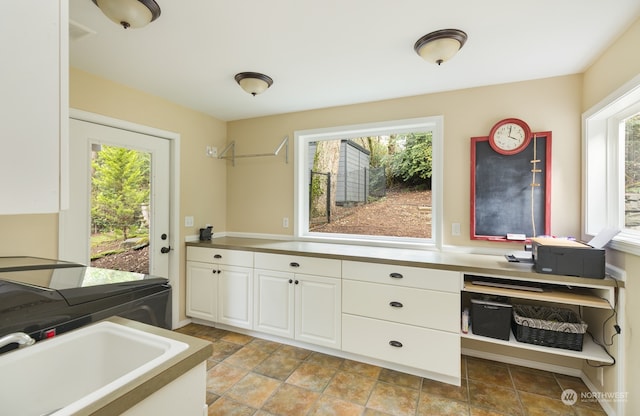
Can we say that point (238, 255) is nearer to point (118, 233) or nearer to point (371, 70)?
point (118, 233)

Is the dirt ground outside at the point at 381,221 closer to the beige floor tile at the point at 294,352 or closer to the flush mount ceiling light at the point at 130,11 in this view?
the beige floor tile at the point at 294,352

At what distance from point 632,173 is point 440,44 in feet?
4.61

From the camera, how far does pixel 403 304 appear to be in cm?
214

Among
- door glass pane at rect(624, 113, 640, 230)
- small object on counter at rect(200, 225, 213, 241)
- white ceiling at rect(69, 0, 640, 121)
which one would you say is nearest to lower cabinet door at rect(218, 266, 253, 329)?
small object on counter at rect(200, 225, 213, 241)

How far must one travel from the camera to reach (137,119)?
2.59m

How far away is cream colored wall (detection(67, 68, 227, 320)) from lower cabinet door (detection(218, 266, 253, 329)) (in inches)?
19.8

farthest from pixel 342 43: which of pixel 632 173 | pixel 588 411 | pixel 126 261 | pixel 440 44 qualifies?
pixel 588 411

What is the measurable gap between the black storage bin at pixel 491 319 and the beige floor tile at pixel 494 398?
1.23 feet

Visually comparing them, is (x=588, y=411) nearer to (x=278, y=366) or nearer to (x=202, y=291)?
(x=278, y=366)

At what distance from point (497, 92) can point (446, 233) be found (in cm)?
123

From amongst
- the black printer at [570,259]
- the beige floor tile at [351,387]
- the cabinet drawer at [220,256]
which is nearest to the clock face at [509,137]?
the black printer at [570,259]

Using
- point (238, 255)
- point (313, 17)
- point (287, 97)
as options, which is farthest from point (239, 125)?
point (313, 17)

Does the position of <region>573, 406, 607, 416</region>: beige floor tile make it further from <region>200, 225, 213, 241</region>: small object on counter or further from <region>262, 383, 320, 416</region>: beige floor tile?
<region>200, 225, 213, 241</region>: small object on counter

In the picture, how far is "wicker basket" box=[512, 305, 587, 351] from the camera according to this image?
182 centimetres
